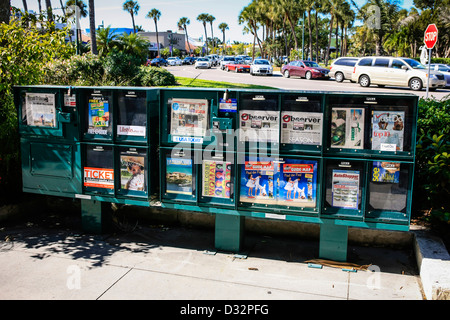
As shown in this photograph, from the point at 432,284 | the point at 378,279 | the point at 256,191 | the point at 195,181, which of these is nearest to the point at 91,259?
the point at 195,181

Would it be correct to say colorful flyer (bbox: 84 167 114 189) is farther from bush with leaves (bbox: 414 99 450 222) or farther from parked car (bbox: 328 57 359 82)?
parked car (bbox: 328 57 359 82)

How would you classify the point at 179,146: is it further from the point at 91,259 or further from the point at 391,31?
the point at 391,31

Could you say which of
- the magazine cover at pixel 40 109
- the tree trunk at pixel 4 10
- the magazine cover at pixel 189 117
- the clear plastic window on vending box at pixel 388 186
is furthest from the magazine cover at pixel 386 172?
the tree trunk at pixel 4 10

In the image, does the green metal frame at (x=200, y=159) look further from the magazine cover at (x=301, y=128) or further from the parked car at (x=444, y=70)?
the parked car at (x=444, y=70)

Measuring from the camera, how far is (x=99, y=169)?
229 inches

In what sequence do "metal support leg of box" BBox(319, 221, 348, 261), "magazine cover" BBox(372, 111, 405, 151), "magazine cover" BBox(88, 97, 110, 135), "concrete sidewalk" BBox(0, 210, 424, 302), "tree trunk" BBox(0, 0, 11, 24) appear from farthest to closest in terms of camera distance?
"tree trunk" BBox(0, 0, 11, 24)
"magazine cover" BBox(88, 97, 110, 135)
"metal support leg of box" BBox(319, 221, 348, 261)
"magazine cover" BBox(372, 111, 405, 151)
"concrete sidewalk" BBox(0, 210, 424, 302)

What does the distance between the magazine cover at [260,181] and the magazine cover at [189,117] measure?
718 millimetres

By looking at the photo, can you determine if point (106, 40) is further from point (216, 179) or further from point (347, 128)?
point (347, 128)

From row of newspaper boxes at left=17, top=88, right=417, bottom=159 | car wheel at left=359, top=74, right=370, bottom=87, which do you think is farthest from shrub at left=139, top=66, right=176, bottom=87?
row of newspaper boxes at left=17, top=88, right=417, bottom=159

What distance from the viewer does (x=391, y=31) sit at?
201 ft

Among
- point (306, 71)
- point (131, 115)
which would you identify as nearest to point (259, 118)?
point (131, 115)

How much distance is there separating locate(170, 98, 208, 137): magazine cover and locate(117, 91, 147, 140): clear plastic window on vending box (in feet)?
1.30

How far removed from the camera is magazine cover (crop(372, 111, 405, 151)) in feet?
15.8

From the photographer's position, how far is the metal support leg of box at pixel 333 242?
5.14 m
